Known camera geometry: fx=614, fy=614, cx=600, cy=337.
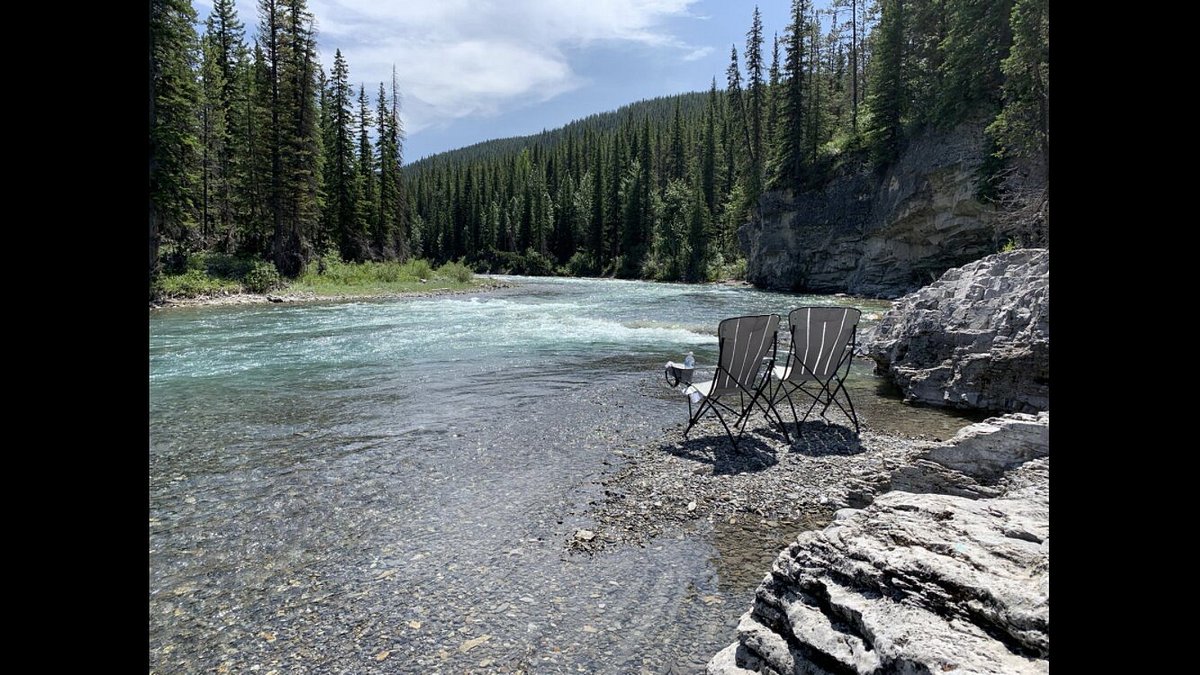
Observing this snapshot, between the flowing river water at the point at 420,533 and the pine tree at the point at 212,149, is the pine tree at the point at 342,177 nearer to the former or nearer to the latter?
the pine tree at the point at 212,149

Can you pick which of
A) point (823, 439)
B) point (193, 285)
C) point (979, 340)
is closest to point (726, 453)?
point (823, 439)

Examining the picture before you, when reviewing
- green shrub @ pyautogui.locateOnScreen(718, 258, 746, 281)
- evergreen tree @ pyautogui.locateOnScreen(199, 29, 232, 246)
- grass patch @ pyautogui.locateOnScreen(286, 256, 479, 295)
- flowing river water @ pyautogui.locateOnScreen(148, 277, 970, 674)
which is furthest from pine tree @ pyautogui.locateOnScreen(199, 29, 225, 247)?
green shrub @ pyautogui.locateOnScreen(718, 258, 746, 281)

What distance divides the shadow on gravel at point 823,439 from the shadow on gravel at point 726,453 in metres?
0.42

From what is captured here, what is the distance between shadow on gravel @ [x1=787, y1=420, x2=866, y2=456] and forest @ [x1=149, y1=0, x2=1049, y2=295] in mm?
11397

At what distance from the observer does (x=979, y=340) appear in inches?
331

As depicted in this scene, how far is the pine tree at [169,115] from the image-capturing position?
26.0 m

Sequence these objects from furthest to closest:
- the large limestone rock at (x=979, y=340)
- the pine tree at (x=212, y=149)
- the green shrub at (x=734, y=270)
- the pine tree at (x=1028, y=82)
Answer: the green shrub at (x=734, y=270)
the pine tree at (x=212, y=149)
the pine tree at (x=1028, y=82)
the large limestone rock at (x=979, y=340)

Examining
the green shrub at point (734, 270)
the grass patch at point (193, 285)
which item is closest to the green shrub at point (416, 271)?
the grass patch at point (193, 285)

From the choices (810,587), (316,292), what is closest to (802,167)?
(316,292)

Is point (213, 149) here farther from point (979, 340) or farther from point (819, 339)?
point (979, 340)

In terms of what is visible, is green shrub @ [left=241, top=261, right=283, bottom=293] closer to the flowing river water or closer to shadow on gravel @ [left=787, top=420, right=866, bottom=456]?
the flowing river water

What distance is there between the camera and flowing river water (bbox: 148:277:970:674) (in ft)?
10.8

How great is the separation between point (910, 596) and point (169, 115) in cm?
3489

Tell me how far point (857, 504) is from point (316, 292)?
108 ft
